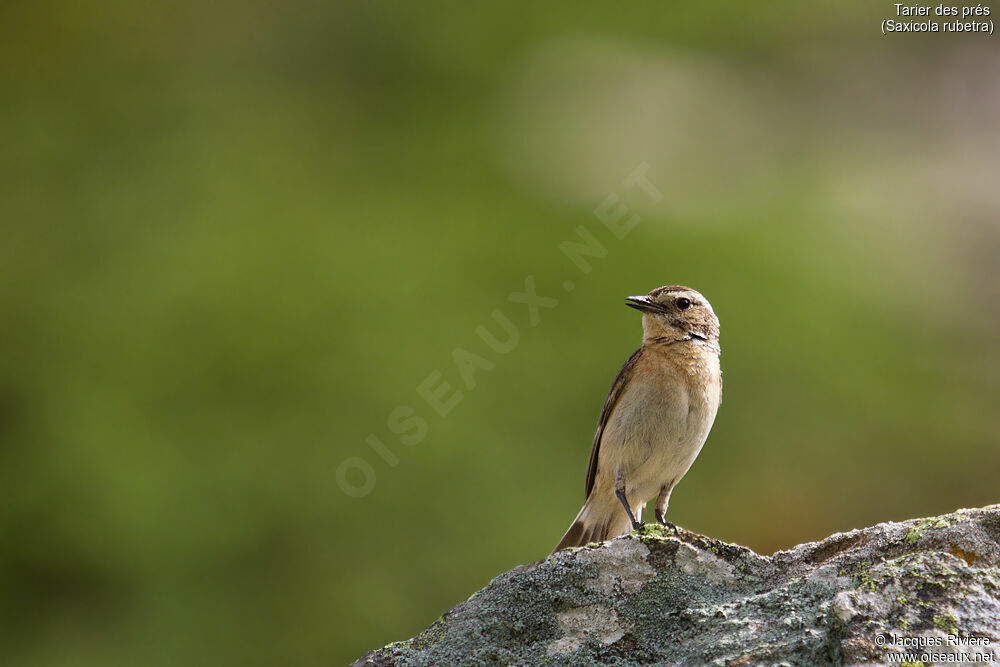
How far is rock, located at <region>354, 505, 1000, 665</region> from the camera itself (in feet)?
11.5

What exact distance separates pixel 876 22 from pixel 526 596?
19297 millimetres

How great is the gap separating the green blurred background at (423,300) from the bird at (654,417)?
14.5 ft

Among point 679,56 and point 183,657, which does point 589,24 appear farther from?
point 183,657

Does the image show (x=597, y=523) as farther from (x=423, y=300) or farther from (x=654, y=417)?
(x=423, y=300)

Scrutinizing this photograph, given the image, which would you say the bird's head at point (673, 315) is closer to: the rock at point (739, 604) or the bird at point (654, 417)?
the bird at point (654, 417)

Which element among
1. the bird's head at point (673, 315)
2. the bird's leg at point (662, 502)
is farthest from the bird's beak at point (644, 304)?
the bird's leg at point (662, 502)

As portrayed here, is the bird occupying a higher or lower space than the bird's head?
lower

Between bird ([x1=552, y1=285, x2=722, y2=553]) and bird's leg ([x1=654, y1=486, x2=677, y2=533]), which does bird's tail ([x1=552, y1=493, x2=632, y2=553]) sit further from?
bird's leg ([x1=654, y1=486, x2=677, y2=533])

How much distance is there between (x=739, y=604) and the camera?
3.96 m

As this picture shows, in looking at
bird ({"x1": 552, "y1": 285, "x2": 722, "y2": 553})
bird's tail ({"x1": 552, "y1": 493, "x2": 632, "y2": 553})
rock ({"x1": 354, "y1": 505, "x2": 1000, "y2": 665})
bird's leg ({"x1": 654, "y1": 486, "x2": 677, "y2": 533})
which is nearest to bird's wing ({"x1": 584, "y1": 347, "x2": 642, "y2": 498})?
bird ({"x1": 552, "y1": 285, "x2": 722, "y2": 553})

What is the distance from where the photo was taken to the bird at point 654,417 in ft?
22.7

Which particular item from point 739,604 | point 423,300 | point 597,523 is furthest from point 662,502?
point 423,300

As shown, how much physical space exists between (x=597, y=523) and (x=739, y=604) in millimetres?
3276

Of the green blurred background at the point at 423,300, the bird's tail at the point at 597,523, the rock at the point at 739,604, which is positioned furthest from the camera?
the green blurred background at the point at 423,300
